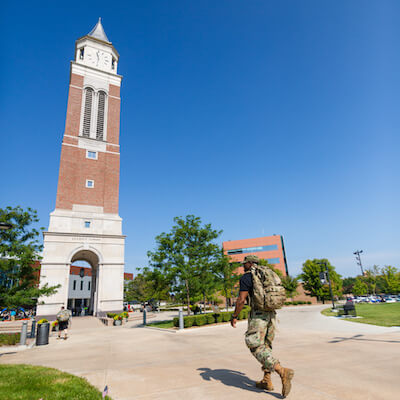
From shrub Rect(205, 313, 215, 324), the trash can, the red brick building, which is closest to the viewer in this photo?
the trash can

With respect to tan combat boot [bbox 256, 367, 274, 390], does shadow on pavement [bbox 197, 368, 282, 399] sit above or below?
below

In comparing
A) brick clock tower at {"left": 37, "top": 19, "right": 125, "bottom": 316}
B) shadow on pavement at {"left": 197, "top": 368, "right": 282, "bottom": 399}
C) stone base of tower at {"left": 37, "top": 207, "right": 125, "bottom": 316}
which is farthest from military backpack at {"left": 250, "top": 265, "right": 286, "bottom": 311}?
stone base of tower at {"left": 37, "top": 207, "right": 125, "bottom": 316}

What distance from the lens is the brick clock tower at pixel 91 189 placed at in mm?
27219

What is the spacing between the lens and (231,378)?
476 centimetres

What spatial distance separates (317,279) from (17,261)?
134ft

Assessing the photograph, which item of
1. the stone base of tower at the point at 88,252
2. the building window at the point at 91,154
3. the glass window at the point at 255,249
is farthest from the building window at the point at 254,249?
the building window at the point at 91,154

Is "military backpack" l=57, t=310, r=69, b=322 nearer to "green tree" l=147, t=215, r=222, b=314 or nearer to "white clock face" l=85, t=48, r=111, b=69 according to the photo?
"green tree" l=147, t=215, r=222, b=314

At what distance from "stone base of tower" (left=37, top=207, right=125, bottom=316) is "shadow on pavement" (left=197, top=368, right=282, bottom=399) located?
2494 centimetres

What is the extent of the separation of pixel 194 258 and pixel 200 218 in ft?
10.4

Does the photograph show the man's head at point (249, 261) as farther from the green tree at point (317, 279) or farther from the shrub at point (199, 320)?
the green tree at point (317, 279)

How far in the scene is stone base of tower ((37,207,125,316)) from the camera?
26250 millimetres

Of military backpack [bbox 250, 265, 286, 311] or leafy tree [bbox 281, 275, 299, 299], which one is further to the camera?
leafy tree [bbox 281, 275, 299, 299]

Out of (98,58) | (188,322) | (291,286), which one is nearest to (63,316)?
(188,322)

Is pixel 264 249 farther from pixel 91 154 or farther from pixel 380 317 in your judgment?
pixel 380 317
